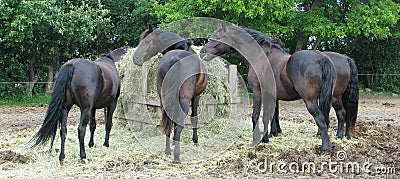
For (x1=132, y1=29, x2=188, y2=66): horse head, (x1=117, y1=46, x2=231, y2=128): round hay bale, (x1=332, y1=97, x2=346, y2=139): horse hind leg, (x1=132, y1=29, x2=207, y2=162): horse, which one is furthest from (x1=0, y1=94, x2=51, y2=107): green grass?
(x1=332, y1=97, x2=346, y2=139): horse hind leg

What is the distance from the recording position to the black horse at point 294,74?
16.5 ft

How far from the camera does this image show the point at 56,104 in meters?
4.57

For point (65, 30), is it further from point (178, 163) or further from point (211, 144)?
point (178, 163)

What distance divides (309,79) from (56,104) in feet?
10.00

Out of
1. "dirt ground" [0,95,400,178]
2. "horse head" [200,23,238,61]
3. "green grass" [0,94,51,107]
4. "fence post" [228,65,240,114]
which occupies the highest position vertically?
"horse head" [200,23,238,61]

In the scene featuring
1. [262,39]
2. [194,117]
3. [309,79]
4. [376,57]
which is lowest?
[194,117]

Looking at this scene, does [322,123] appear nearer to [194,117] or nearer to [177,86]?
[194,117]

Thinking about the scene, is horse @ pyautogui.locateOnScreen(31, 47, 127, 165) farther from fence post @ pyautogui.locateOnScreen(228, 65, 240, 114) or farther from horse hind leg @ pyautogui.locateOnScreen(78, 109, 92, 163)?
fence post @ pyautogui.locateOnScreen(228, 65, 240, 114)

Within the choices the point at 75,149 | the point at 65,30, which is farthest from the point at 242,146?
the point at 65,30

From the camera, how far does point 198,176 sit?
414cm

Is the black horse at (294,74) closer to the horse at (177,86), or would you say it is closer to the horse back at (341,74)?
the horse back at (341,74)

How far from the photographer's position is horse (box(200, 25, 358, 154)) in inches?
199

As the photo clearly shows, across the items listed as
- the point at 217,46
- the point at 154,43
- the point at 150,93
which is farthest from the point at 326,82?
the point at 150,93

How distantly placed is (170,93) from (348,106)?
290 centimetres
